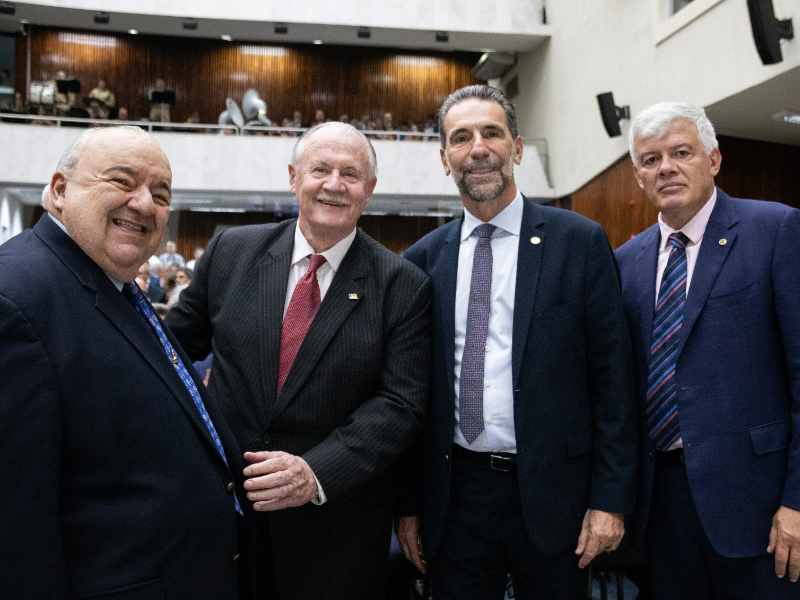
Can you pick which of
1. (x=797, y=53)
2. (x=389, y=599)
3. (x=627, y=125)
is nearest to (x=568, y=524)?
(x=389, y=599)

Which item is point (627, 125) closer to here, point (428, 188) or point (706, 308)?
point (428, 188)

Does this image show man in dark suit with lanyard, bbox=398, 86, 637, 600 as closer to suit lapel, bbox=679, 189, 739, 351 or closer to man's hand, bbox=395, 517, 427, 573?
man's hand, bbox=395, 517, 427, 573

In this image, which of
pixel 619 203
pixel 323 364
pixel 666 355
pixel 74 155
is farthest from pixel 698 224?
pixel 619 203

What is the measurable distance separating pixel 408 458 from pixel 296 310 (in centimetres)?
61

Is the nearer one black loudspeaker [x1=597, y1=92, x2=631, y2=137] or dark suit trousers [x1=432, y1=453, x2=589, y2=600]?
dark suit trousers [x1=432, y1=453, x2=589, y2=600]

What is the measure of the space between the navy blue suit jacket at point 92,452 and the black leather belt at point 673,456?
50.3 inches

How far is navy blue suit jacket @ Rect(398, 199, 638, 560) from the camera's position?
1778 millimetres

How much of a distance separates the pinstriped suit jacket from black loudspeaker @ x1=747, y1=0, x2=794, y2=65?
622cm

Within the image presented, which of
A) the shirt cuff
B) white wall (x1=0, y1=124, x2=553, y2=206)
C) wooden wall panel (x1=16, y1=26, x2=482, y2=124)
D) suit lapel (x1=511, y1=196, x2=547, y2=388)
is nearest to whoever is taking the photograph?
the shirt cuff

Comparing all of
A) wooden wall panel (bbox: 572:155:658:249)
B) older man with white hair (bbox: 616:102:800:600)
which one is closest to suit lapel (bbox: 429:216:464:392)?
older man with white hair (bbox: 616:102:800:600)

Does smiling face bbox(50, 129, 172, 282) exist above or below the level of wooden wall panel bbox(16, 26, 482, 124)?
below

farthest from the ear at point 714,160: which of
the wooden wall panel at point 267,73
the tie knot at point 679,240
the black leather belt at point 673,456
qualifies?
the wooden wall panel at point 267,73

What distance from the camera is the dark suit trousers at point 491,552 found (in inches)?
71.1

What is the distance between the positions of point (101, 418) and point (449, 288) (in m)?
1.10
